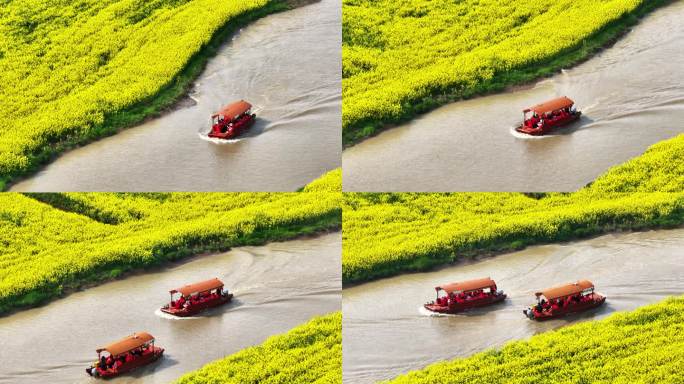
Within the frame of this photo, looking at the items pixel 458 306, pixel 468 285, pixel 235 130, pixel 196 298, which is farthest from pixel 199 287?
pixel 468 285

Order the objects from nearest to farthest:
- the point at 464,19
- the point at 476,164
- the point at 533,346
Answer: the point at 533,346, the point at 476,164, the point at 464,19

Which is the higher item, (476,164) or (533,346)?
(476,164)

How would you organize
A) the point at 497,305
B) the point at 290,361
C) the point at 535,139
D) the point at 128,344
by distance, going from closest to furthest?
the point at 128,344 < the point at 290,361 < the point at 497,305 < the point at 535,139

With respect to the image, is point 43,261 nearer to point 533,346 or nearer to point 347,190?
point 347,190

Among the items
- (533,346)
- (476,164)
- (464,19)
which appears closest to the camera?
(533,346)

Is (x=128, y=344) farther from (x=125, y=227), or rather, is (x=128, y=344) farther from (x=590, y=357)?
(x=590, y=357)

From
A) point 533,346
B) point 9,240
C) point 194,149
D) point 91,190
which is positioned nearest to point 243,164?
point 194,149
